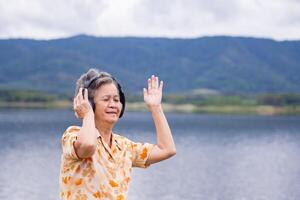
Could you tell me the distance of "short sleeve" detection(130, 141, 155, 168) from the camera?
3631 millimetres

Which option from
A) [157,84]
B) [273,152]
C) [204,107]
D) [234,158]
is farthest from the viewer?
[204,107]

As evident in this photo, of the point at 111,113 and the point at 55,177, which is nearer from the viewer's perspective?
the point at 111,113

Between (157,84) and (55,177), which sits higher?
(157,84)

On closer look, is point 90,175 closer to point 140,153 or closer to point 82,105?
point 82,105

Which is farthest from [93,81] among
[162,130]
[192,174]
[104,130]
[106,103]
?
[192,174]

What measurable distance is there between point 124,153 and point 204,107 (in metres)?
140

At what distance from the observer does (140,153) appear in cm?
366

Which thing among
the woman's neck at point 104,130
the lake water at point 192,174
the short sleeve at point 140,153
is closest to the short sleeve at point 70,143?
the woman's neck at point 104,130

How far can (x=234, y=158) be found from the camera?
1578 inches

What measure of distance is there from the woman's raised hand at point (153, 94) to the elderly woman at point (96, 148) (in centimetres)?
16

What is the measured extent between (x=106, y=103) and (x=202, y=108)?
142 m

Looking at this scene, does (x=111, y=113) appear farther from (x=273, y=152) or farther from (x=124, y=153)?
(x=273, y=152)

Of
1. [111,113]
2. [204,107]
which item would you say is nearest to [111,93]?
[111,113]

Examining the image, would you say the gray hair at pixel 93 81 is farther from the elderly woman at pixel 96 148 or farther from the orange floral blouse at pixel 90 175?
the orange floral blouse at pixel 90 175
